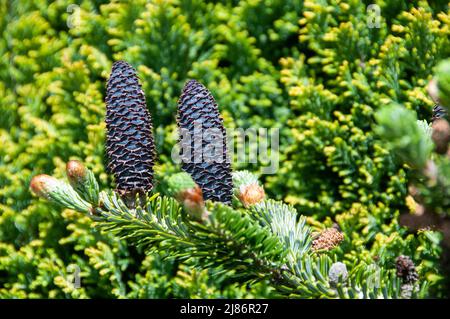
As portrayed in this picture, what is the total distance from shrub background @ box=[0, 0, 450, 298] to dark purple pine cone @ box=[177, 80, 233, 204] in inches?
43.4

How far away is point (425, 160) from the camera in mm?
636

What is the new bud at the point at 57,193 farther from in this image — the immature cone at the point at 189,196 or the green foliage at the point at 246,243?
the immature cone at the point at 189,196

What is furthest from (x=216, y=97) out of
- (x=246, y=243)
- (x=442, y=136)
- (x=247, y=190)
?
(x=442, y=136)

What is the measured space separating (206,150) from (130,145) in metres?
0.14

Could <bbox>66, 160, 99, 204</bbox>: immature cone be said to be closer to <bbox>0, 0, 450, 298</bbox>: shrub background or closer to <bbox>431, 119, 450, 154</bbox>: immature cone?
<bbox>431, 119, 450, 154</bbox>: immature cone

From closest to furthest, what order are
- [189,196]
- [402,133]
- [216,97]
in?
[402,133], [189,196], [216,97]

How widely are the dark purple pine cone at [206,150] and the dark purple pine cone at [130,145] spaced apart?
7 cm

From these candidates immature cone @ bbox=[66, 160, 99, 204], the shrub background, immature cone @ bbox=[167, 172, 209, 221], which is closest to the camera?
immature cone @ bbox=[167, 172, 209, 221]

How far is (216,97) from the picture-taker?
2469 millimetres

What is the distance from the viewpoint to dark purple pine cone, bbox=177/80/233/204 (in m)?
1.00

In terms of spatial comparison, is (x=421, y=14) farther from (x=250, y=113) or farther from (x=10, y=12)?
(x=10, y=12)

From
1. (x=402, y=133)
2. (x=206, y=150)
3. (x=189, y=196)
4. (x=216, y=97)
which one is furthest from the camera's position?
(x=216, y=97)

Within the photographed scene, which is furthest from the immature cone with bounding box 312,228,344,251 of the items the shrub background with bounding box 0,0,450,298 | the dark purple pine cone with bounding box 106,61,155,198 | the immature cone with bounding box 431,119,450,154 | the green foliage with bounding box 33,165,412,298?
the shrub background with bounding box 0,0,450,298

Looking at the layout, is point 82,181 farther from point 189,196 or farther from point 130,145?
point 189,196
